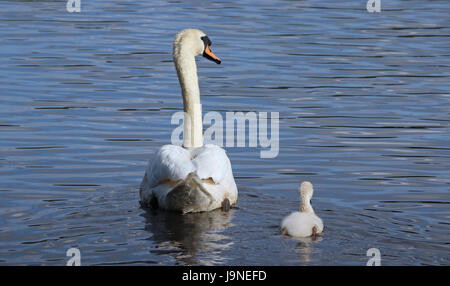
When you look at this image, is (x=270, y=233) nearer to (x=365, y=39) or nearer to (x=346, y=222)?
(x=346, y=222)

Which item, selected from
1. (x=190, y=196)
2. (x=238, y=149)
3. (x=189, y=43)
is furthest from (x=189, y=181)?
(x=238, y=149)

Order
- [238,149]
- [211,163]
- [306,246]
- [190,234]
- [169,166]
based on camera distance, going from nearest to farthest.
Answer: [306,246] → [190,234] → [169,166] → [211,163] → [238,149]

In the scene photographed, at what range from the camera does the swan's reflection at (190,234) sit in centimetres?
945

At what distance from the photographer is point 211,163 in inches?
436

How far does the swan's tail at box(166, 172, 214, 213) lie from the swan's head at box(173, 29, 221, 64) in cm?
225

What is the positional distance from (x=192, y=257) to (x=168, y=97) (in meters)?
8.70

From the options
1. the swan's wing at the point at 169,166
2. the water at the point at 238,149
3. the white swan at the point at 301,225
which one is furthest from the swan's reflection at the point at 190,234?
the white swan at the point at 301,225

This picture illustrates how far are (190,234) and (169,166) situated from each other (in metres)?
0.92

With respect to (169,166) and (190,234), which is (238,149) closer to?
(169,166)
